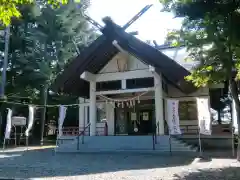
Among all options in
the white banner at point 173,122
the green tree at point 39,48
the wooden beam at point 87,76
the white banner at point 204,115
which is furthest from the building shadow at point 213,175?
the green tree at point 39,48

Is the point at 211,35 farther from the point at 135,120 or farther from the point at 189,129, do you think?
the point at 135,120

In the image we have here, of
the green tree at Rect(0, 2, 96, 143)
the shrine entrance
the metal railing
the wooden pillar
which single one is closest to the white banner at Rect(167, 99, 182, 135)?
the metal railing

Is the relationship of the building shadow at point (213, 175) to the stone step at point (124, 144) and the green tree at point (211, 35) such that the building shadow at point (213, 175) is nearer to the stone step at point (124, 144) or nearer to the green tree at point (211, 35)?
the green tree at point (211, 35)

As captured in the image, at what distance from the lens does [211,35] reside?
8070 millimetres

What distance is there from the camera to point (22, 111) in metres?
25.9

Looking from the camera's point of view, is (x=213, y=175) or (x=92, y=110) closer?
(x=213, y=175)

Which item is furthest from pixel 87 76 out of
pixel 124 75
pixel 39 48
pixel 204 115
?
pixel 39 48

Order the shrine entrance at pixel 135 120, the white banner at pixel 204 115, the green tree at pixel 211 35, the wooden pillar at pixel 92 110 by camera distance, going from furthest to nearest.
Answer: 1. the shrine entrance at pixel 135 120
2. the wooden pillar at pixel 92 110
3. the white banner at pixel 204 115
4. the green tree at pixel 211 35

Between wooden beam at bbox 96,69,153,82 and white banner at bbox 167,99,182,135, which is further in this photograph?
wooden beam at bbox 96,69,153,82

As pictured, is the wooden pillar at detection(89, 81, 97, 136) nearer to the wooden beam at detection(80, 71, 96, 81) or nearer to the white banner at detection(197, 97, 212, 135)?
the wooden beam at detection(80, 71, 96, 81)

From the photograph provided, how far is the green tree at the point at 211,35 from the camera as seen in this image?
759 centimetres

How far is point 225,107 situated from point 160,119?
759 centimetres

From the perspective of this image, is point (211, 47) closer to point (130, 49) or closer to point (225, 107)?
point (130, 49)

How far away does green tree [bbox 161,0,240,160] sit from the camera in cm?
759
